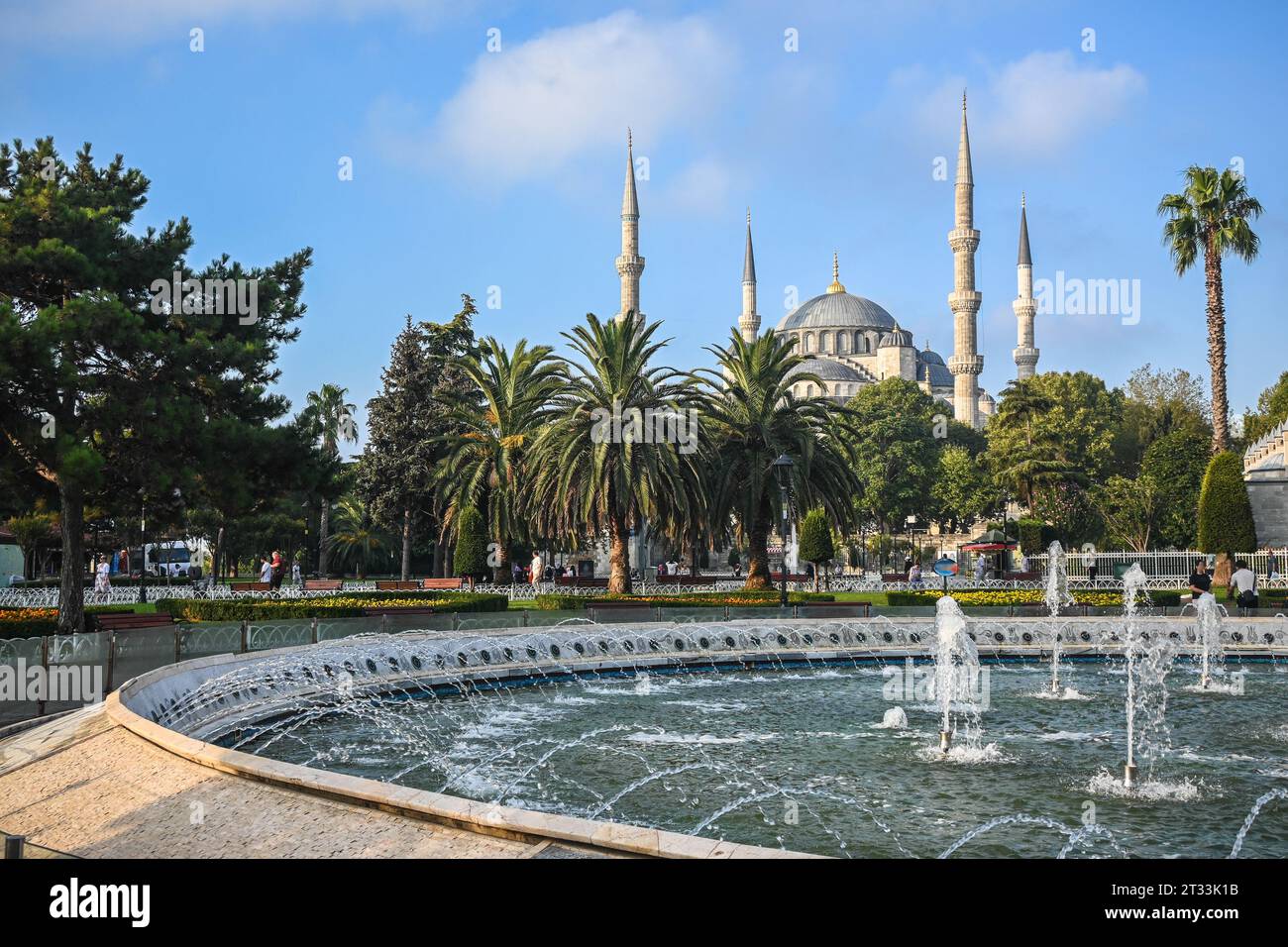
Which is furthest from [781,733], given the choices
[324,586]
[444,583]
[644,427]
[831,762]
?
[324,586]

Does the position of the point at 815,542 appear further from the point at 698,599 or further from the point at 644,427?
the point at 644,427

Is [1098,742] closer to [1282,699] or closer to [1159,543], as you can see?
[1282,699]

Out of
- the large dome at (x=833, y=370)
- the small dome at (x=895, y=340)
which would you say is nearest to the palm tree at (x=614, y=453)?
the large dome at (x=833, y=370)

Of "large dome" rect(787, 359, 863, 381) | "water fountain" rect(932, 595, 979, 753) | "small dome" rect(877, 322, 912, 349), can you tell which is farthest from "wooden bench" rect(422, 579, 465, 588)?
"small dome" rect(877, 322, 912, 349)

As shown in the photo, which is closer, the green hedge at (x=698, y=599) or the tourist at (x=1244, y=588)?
the tourist at (x=1244, y=588)

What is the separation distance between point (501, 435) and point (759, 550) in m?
9.27

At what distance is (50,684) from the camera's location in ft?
35.3

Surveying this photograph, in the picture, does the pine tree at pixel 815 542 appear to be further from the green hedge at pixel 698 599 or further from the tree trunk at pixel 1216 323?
the tree trunk at pixel 1216 323

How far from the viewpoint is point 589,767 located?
9.82 meters

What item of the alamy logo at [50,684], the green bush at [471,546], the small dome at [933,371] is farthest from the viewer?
the small dome at [933,371]

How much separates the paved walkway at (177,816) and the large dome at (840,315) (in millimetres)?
114375

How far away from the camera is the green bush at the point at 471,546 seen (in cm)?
3045

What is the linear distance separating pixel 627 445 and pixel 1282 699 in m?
15.0
